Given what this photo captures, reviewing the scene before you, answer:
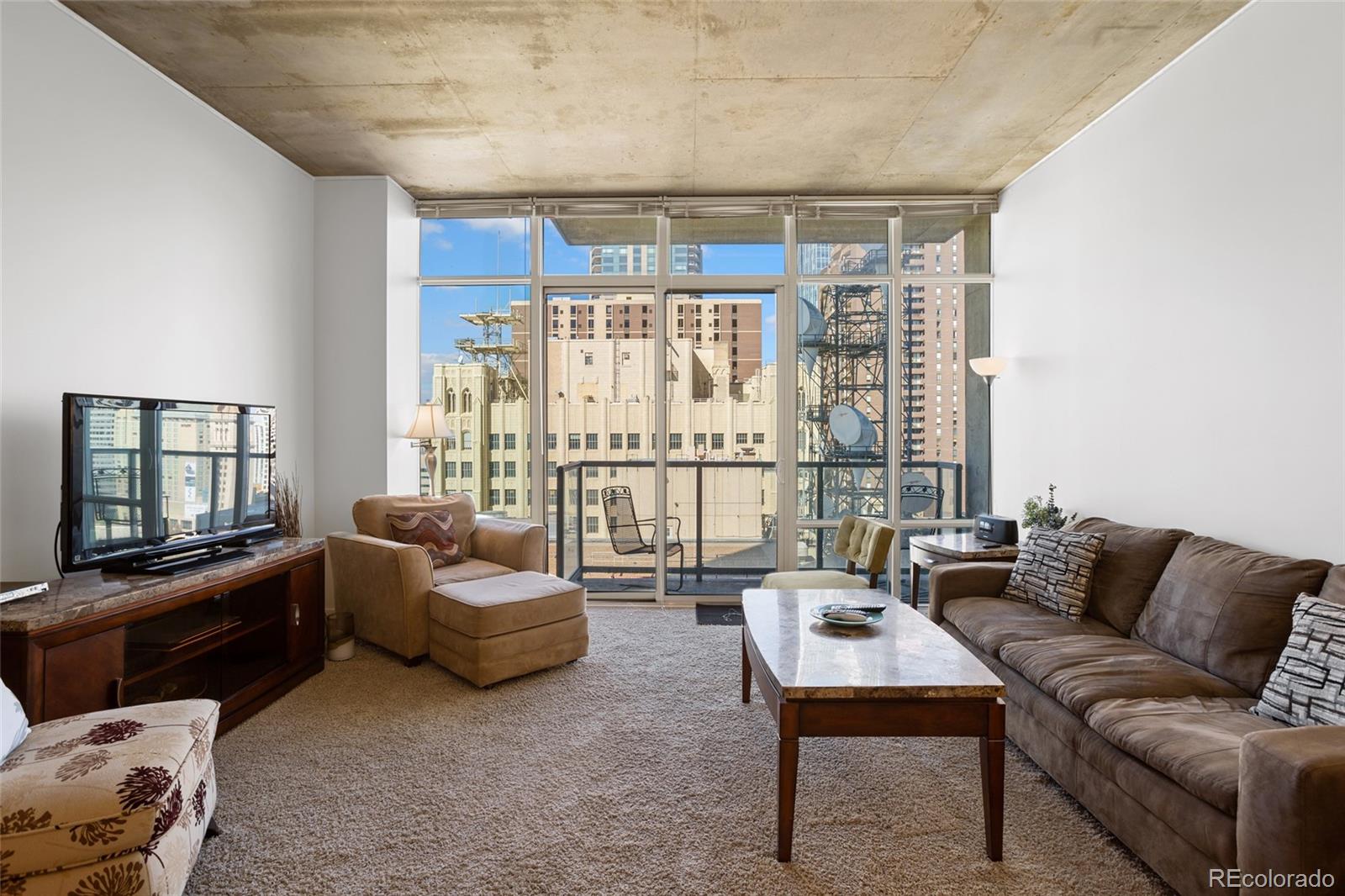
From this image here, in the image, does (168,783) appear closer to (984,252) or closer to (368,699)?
(368,699)

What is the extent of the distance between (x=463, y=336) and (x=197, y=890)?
354 cm

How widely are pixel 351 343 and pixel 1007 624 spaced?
4.00 m

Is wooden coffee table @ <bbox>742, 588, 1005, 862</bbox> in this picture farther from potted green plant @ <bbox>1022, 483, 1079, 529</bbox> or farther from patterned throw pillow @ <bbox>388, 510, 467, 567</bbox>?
patterned throw pillow @ <bbox>388, 510, 467, 567</bbox>

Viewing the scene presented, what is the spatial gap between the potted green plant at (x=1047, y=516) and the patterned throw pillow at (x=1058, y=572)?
53 centimetres

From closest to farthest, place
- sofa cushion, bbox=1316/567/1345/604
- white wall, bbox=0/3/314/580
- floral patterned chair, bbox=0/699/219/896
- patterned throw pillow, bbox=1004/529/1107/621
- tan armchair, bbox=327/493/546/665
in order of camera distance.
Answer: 1. floral patterned chair, bbox=0/699/219/896
2. sofa cushion, bbox=1316/567/1345/604
3. white wall, bbox=0/3/314/580
4. patterned throw pillow, bbox=1004/529/1107/621
5. tan armchair, bbox=327/493/546/665

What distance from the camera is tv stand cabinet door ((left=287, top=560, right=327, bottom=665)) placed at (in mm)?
2949

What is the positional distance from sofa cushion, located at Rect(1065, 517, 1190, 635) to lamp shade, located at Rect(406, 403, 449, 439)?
365 cm

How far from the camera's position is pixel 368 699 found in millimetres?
2826

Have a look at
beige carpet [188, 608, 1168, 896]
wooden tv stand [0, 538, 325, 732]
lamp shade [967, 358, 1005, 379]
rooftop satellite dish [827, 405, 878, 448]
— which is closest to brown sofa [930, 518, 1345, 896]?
beige carpet [188, 608, 1168, 896]

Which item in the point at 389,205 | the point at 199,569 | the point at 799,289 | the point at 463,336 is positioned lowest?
the point at 199,569

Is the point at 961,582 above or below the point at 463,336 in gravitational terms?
below

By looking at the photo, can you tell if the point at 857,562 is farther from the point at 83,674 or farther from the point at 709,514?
the point at 83,674

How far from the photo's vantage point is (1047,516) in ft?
11.6

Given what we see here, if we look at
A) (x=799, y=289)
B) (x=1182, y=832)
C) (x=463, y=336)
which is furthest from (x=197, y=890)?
(x=799, y=289)
